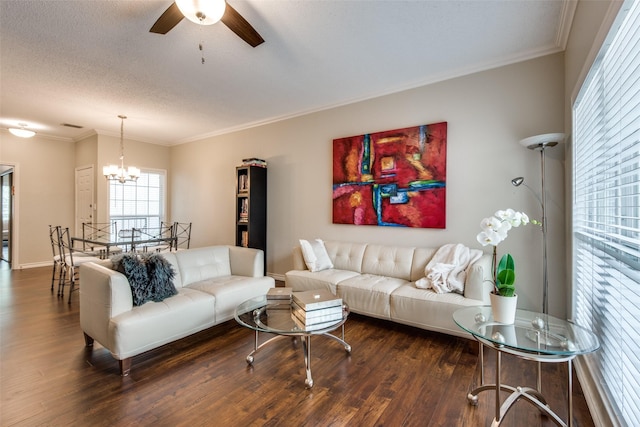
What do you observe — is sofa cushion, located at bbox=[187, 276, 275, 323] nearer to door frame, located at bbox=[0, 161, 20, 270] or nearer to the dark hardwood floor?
the dark hardwood floor

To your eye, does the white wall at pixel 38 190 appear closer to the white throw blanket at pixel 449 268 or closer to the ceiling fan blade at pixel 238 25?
the ceiling fan blade at pixel 238 25

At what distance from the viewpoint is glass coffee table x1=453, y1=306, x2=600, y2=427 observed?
4.64ft

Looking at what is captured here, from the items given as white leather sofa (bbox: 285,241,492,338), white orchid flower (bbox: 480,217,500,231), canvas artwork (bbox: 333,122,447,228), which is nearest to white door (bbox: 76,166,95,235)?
white leather sofa (bbox: 285,241,492,338)

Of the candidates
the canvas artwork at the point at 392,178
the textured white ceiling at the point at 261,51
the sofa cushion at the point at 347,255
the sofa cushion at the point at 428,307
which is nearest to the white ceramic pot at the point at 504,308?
the sofa cushion at the point at 428,307

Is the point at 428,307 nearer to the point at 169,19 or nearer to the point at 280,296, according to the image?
the point at 280,296

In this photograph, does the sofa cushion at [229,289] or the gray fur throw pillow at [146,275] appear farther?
the sofa cushion at [229,289]

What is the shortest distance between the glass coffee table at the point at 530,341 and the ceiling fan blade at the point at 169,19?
2676 millimetres

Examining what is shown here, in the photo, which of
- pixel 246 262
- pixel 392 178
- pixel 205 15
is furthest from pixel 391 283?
pixel 205 15

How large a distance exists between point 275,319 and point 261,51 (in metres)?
2.49

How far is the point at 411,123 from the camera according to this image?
3594 millimetres

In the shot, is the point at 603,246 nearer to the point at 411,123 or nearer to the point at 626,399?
the point at 626,399

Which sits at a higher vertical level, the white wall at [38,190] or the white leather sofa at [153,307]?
the white wall at [38,190]

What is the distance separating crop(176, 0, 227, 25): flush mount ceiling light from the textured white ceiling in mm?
478

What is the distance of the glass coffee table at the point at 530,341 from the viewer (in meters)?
1.41
